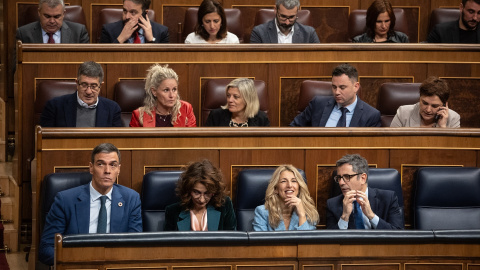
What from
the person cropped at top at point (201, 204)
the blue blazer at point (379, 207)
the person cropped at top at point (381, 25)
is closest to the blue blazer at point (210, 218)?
the person cropped at top at point (201, 204)

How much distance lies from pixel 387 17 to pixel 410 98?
494mm

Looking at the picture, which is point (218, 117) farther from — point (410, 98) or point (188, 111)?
point (410, 98)

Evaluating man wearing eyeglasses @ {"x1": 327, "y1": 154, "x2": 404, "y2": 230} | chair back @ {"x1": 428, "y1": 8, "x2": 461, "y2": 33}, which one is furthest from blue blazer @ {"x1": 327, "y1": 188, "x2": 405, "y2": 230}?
chair back @ {"x1": 428, "y1": 8, "x2": 461, "y2": 33}

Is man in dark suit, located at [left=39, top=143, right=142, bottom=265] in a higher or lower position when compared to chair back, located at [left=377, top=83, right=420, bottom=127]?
lower

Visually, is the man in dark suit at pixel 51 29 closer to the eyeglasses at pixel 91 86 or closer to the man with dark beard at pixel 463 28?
the eyeglasses at pixel 91 86

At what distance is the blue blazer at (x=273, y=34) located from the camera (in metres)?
3.08

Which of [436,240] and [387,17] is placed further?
[387,17]

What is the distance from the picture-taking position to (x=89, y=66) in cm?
246

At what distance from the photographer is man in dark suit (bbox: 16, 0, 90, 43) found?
291 centimetres

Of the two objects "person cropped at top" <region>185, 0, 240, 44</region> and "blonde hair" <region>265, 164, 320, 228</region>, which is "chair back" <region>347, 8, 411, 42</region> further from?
"blonde hair" <region>265, 164, 320, 228</region>

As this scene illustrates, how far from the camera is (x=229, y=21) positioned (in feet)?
10.7

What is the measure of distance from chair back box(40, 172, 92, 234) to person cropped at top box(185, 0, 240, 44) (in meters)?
0.99

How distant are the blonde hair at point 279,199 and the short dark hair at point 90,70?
0.65 metres

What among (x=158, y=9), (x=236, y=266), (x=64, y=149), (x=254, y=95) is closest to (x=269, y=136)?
(x=254, y=95)
